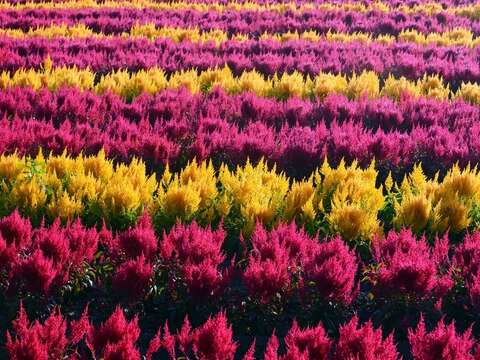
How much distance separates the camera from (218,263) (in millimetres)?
3820

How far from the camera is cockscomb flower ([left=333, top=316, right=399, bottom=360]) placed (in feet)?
9.24

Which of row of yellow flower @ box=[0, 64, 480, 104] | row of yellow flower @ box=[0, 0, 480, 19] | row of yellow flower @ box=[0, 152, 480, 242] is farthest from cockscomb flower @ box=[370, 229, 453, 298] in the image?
row of yellow flower @ box=[0, 0, 480, 19]

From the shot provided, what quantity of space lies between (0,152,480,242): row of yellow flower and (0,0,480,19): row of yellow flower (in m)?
11.7

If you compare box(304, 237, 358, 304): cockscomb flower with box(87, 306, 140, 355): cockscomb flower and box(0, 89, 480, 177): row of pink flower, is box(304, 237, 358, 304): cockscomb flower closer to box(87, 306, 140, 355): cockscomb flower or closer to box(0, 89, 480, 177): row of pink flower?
box(87, 306, 140, 355): cockscomb flower

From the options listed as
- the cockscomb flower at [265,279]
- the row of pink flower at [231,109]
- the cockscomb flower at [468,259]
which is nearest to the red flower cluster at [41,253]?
the cockscomb flower at [265,279]

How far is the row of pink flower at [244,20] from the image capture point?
13.9 m

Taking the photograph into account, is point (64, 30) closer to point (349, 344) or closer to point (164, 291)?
point (164, 291)

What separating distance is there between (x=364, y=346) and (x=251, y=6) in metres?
15.1

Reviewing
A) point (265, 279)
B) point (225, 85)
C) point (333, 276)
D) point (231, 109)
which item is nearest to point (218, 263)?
point (265, 279)

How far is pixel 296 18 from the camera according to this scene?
15789 millimetres

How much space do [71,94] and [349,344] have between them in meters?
5.48

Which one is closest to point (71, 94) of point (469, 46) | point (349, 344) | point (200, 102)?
point (200, 102)

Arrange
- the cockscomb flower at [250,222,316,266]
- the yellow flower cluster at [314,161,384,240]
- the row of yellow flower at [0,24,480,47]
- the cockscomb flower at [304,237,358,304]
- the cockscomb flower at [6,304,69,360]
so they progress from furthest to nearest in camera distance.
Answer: the row of yellow flower at [0,24,480,47], the yellow flower cluster at [314,161,384,240], the cockscomb flower at [250,222,316,266], the cockscomb flower at [304,237,358,304], the cockscomb flower at [6,304,69,360]

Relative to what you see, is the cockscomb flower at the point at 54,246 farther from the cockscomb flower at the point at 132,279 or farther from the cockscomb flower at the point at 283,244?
the cockscomb flower at the point at 283,244
